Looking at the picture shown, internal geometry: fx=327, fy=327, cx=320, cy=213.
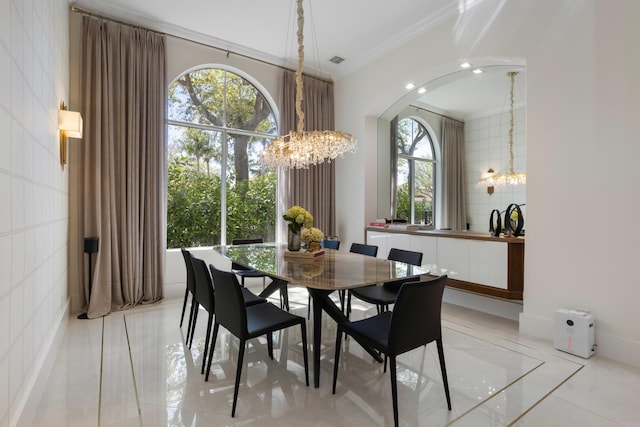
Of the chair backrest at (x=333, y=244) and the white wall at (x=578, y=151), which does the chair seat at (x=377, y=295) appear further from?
the white wall at (x=578, y=151)

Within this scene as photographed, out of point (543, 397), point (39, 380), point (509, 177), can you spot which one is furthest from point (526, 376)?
point (39, 380)

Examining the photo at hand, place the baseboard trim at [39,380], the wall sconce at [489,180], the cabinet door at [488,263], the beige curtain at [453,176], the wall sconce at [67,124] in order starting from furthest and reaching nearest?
the beige curtain at [453,176], the wall sconce at [489,180], the cabinet door at [488,263], the wall sconce at [67,124], the baseboard trim at [39,380]

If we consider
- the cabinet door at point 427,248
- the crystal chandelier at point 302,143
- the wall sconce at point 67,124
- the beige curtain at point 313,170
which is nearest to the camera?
the wall sconce at point 67,124

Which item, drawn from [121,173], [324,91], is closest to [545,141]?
[324,91]

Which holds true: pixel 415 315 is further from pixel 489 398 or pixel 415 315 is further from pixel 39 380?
pixel 39 380

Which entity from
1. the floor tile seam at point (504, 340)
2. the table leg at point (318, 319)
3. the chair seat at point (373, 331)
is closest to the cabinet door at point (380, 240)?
the floor tile seam at point (504, 340)

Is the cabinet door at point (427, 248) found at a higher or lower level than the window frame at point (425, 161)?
lower

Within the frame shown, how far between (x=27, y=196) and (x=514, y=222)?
3994 millimetres

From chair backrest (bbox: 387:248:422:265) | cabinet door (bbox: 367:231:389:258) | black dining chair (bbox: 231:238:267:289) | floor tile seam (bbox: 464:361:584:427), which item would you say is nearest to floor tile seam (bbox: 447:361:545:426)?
floor tile seam (bbox: 464:361:584:427)

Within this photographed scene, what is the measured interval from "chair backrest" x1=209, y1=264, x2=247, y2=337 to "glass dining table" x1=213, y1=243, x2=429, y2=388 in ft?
0.93

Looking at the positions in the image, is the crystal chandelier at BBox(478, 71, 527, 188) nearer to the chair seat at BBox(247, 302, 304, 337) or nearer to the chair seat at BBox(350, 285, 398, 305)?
the chair seat at BBox(350, 285, 398, 305)

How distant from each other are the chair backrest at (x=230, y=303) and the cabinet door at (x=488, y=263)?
261 centimetres

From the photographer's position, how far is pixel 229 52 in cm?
466

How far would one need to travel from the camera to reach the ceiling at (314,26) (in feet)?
12.1
